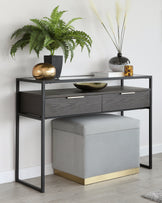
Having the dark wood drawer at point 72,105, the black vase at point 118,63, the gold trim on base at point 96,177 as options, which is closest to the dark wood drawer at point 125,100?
the dark wood drawer at point 72,105

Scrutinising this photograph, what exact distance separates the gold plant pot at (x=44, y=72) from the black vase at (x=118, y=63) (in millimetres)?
817

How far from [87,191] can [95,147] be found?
39 centimetres

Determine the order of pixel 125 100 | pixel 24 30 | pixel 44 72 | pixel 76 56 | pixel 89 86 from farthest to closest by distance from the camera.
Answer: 1. pixel 76 56
2. pixel 125 100
3. pixel 89 86
4. pixel 24 30
5. pixel 44 72

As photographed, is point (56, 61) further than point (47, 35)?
Yes

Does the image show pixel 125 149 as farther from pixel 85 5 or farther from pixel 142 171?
pixel 85 5

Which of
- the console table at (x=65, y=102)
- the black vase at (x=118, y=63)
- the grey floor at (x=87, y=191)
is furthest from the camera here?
the black vase at (x=118, y=63)

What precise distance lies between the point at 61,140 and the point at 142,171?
2.86ft

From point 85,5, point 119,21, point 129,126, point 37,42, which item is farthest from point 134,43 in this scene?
point 37,42

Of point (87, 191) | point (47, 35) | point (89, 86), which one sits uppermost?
point (47, 35)

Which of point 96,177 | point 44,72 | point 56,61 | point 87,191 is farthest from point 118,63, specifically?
point 87,191

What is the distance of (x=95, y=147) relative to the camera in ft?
11.2

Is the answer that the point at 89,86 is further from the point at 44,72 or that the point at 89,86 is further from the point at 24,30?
the point at 24,30

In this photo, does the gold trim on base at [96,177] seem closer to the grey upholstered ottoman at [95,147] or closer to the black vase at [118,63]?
the grey upholstered ottoman at [95,147]

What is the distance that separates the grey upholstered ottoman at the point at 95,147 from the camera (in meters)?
3.38
